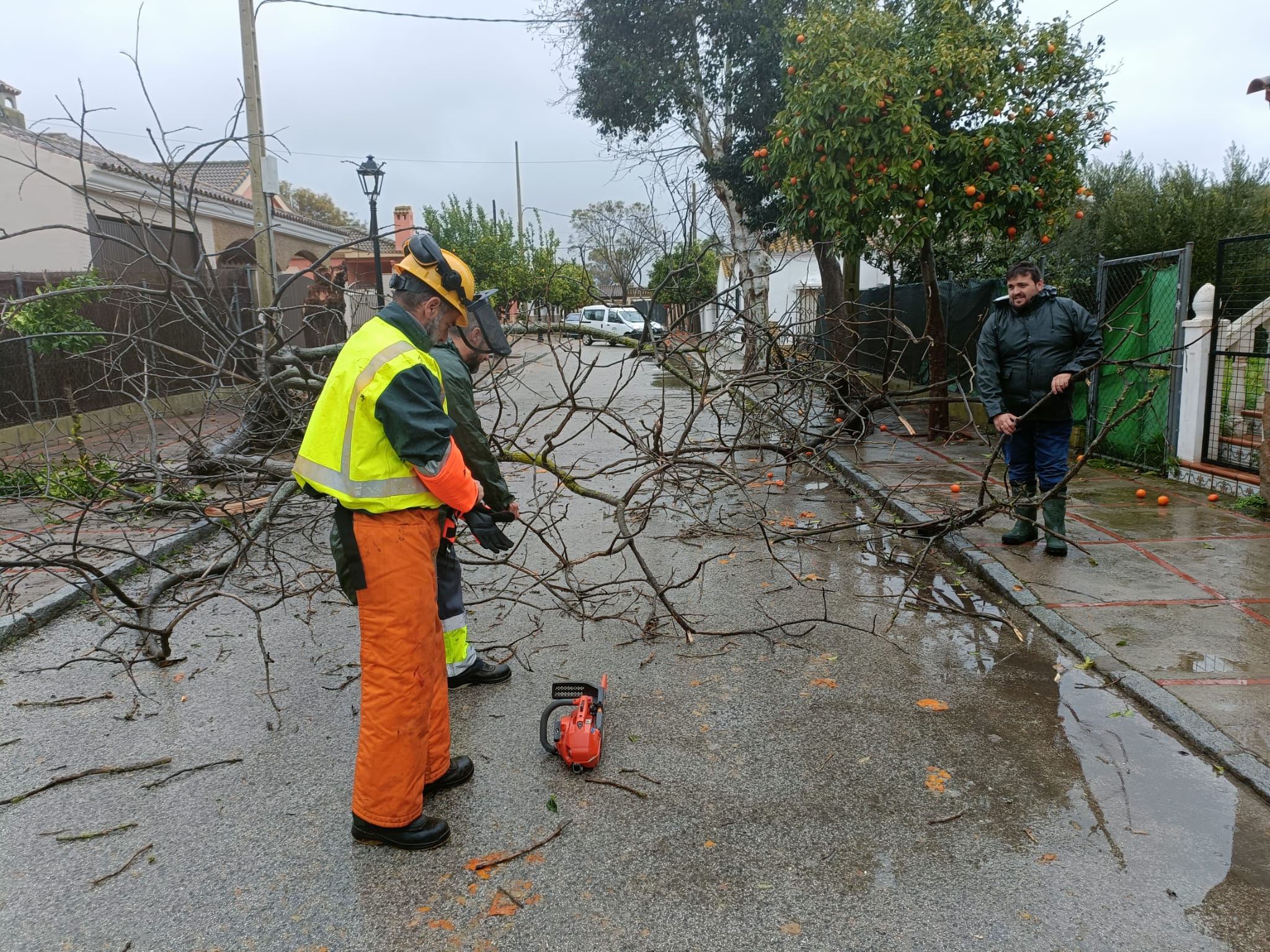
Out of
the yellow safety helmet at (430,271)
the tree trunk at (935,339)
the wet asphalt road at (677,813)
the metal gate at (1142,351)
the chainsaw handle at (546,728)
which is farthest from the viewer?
the tree trunk at (935,339)

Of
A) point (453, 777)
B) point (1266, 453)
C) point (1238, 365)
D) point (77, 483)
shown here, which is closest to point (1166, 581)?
point (1266, 453)

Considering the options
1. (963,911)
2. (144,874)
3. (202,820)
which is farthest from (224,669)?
(963,911)

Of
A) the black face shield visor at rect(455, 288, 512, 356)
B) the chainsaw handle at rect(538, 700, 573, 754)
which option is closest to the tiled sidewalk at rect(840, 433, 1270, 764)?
the chainsaw handle at rect(538, 700, 573, 754)

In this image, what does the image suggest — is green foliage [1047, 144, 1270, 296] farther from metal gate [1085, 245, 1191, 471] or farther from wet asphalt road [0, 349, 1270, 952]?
wet asphalt road [0, 349, 1270, 952]

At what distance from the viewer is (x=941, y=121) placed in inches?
376

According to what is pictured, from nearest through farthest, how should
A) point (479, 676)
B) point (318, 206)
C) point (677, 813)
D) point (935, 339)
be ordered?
1. point (677, 813)
2. point (479, 676)
3. point (935, 339)
4. point (318, 206)

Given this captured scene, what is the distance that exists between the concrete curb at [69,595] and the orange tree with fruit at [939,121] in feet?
22.7

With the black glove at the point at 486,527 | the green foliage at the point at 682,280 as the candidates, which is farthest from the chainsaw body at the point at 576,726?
the green foliage at the point at 682,280

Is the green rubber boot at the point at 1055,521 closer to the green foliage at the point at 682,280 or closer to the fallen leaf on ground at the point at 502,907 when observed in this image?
the green foliage at the point at 682,280

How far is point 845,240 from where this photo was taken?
979 centimetres

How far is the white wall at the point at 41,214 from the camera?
51.9ft

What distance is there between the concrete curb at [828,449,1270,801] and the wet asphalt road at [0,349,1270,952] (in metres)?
0.09

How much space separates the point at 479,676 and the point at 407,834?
1.38m

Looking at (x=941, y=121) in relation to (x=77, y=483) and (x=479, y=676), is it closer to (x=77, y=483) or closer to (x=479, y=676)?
(x=479, y=676)
